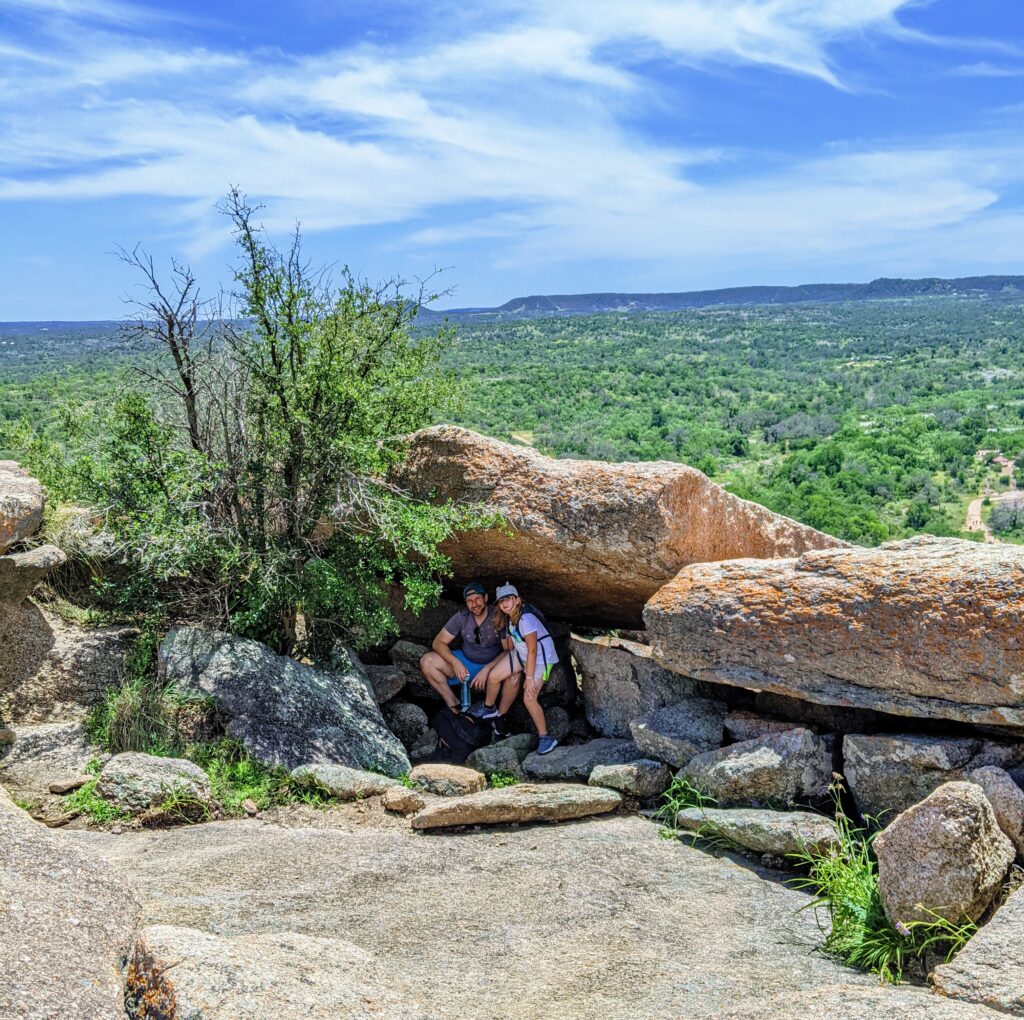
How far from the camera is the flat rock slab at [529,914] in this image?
15.1ft

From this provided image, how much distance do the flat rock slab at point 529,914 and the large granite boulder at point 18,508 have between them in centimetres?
290

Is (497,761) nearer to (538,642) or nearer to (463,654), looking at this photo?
(538,642)

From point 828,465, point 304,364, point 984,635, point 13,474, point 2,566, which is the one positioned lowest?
point 828,465

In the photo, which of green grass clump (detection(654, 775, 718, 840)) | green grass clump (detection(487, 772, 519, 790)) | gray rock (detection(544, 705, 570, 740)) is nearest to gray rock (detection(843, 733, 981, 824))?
green grass clump (detection(654, 775, 718, 840))

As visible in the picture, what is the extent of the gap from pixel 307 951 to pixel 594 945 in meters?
1.55

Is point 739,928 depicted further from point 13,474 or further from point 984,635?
point 13,474

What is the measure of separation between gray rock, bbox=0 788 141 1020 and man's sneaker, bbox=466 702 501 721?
483cm

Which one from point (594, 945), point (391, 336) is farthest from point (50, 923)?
point (391, 336)

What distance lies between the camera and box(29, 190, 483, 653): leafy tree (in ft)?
28.9

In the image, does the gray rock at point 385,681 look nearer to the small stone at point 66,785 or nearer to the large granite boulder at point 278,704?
the large granite boulder at point 278,704

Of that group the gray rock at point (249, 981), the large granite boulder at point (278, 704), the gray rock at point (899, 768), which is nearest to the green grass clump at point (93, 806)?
the large granite boulder at point (278, 704)

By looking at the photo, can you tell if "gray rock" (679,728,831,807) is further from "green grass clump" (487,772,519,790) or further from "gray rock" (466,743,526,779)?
"gray rock" (466,743,526,779)

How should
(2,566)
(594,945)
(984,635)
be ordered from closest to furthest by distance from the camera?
(594,945), (984,635), (2,566)

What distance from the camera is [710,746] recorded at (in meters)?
8.02
